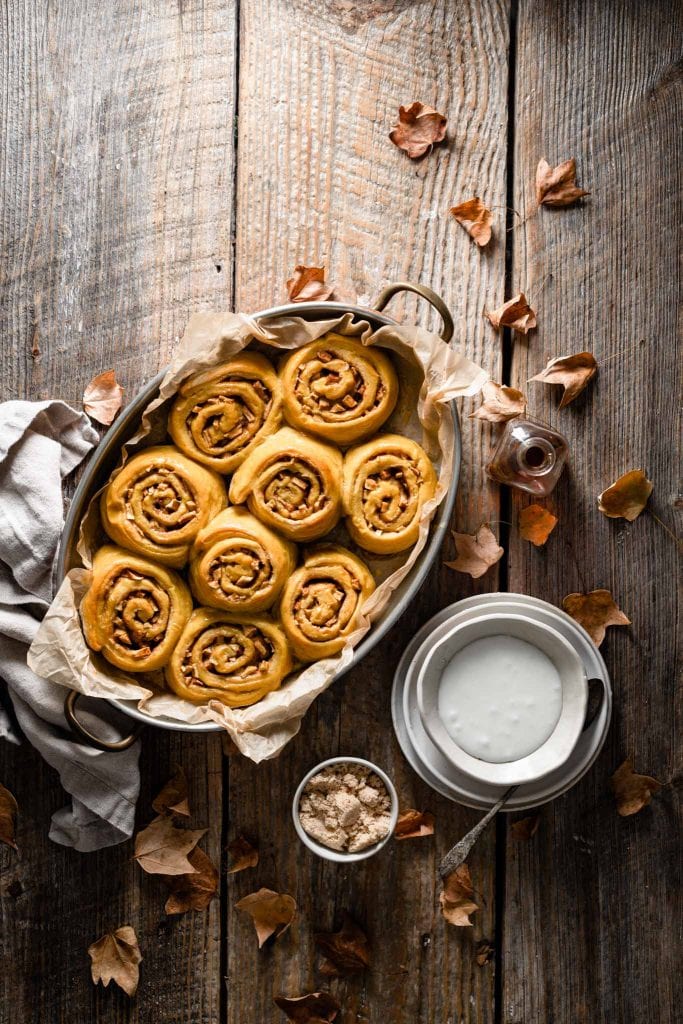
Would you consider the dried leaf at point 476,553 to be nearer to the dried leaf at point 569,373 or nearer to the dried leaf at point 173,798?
the dried leaf at point 569,373

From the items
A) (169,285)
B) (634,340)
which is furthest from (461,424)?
(169,285)

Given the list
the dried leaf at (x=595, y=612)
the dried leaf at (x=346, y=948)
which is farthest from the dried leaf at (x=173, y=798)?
the dried leaf at (x=595, y=612)

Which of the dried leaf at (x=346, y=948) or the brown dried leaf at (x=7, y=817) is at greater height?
the brown dried leaf at (x=7, y=817)

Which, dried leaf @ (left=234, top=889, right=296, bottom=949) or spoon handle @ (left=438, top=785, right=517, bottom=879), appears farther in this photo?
dried leaf @ (left=234, top=889, right=296, bottom=949)

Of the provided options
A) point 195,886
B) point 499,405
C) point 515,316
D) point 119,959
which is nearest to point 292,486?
point 499,405

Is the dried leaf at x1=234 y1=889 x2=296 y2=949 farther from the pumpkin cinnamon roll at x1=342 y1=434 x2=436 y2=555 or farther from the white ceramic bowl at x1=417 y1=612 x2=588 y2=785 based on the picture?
the pumpkin cinnamon roll at x1=342 y1=434 x2=436 y2=555

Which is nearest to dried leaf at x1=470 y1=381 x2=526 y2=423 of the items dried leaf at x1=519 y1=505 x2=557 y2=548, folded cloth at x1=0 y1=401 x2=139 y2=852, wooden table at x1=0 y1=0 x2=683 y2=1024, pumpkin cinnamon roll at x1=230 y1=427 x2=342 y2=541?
wooden table at x1=0 y1=0 x2=683 y2=1024
